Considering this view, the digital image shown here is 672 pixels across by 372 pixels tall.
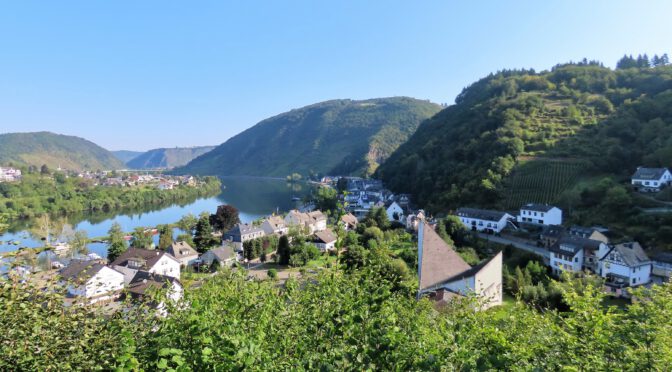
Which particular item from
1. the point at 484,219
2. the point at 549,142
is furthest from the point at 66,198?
the point at 549,142

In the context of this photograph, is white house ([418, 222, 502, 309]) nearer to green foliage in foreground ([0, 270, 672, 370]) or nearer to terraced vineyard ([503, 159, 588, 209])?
green foliage in foreground ([0, 270, 672, 370])

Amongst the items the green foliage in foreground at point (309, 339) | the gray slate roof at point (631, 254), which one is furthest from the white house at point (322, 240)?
the green foliage in foreground at point (309, 339)

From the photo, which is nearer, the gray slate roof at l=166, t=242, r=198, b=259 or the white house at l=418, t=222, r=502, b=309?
the white house at l=418, t=222, r=502, b=309

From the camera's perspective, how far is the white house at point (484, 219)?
3500cm

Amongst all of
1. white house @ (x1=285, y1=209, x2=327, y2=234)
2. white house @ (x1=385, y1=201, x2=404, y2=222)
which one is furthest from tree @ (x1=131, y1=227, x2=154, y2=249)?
white house @ (x1=385, y1=201, x2=404, y2=222)

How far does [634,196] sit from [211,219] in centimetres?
4244

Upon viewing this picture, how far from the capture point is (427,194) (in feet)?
171

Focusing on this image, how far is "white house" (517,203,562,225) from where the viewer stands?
33656 mm

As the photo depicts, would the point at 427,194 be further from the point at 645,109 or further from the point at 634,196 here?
the point at 645,109

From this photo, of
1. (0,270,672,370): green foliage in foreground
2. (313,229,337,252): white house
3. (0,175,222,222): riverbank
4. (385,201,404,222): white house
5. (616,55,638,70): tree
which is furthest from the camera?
(616,55,638,70): tree

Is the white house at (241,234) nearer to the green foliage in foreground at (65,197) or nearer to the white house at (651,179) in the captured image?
the white house at (651,179)

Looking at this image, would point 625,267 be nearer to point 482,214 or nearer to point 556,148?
point 482,214

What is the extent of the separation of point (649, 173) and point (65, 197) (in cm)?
8655

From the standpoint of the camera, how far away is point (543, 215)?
110 ft
